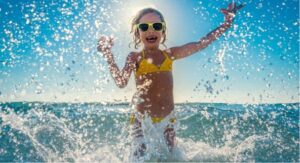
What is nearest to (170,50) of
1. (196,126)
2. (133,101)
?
(133,101)

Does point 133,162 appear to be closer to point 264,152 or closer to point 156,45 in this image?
Result: point 156,45

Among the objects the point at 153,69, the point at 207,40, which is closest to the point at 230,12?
the point at 207,40

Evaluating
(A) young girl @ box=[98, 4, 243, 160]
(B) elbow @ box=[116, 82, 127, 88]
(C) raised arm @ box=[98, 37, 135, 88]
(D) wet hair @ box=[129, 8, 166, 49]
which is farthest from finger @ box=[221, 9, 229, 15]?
(B) elbow @ box=[116, 82, 127, 88]

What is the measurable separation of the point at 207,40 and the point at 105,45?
145cm

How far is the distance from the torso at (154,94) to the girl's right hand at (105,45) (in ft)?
1.73

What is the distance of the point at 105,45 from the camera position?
466cm

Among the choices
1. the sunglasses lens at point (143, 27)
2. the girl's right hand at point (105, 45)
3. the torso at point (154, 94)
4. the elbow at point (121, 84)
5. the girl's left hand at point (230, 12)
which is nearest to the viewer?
the girl's right hand at point (105, 45)

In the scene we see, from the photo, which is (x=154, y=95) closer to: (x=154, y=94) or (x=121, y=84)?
(x=154, y=94)

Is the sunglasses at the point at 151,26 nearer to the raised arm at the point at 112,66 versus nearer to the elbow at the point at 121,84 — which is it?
the raised arm at the point at 112,66

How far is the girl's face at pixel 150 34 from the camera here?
5.12 meters

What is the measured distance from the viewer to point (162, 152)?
15.6 ft

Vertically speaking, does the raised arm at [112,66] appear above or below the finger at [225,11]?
below

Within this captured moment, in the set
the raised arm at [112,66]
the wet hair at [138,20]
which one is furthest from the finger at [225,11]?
the raised arm at [112,66]

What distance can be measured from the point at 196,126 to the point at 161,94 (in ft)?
22.3
